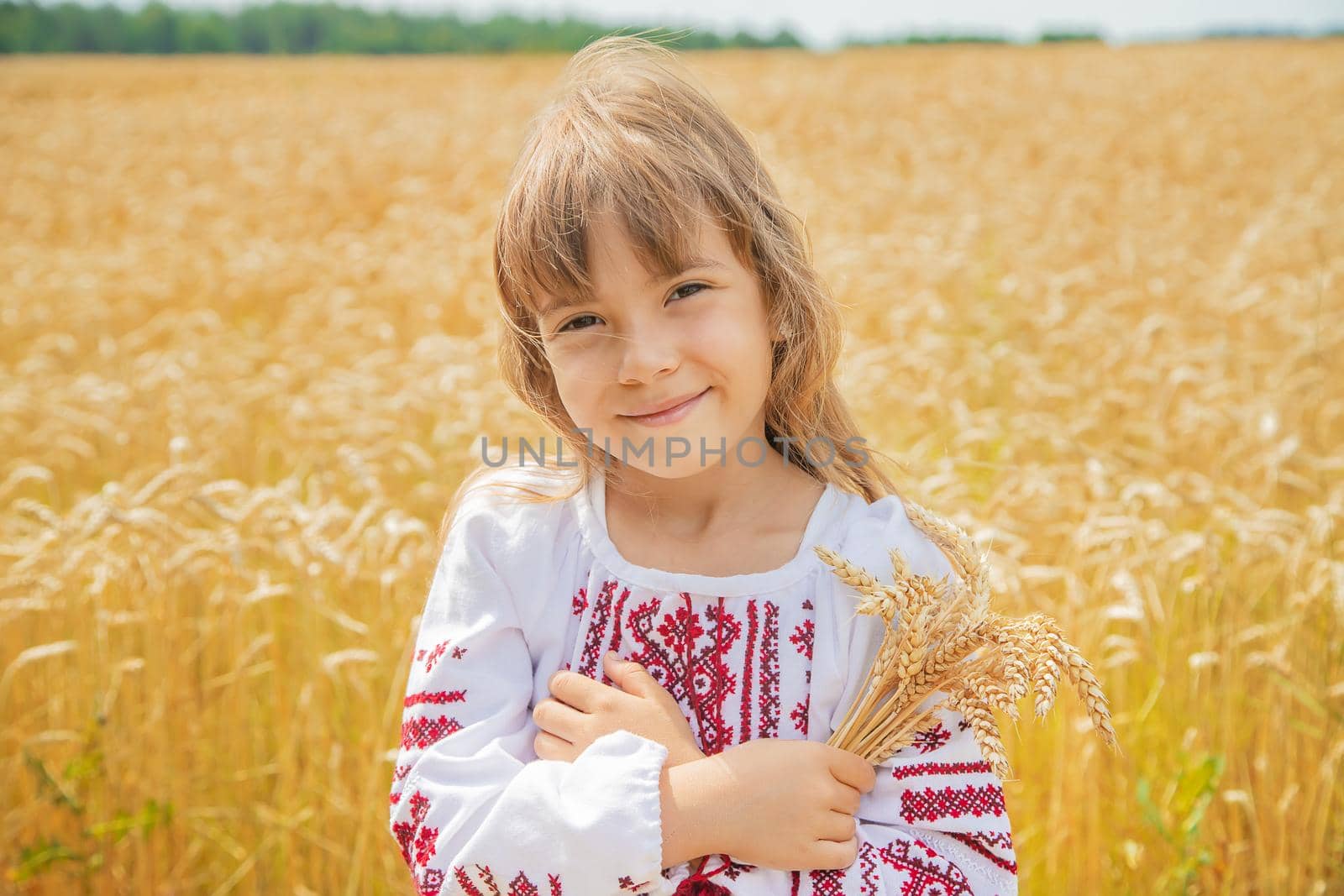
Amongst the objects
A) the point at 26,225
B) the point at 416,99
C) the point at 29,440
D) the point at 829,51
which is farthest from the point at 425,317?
the point at 829,51

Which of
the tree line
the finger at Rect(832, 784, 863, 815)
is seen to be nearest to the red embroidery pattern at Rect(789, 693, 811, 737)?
the finger at Rect(832, 784, 863, 815)

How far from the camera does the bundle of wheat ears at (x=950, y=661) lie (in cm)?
107

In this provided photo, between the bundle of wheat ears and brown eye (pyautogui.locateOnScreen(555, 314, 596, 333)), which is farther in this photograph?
brown eye (pyautogui.locateOnScreen(555, 314, 596, 333))

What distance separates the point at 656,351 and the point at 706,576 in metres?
0.33

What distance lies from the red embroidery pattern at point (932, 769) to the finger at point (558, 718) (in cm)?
39

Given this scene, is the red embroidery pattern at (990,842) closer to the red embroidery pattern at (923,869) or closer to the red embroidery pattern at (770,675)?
the red embroidery pattern at (923,869)

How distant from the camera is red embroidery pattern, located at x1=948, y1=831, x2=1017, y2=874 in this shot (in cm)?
126

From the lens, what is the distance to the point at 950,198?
31.3ft

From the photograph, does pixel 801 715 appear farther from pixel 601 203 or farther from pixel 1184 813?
pixel 1184 813

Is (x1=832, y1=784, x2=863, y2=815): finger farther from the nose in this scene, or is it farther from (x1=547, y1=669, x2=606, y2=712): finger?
the nose

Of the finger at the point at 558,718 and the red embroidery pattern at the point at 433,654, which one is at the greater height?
the red embroidery pattern at the point at 433,654

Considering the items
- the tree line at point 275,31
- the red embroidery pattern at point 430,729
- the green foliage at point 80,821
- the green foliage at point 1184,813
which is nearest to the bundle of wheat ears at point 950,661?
the red embroidery pattern at point 430,729

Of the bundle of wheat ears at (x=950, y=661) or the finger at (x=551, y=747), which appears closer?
the bundle of wheat ears at (x=950, y=661)

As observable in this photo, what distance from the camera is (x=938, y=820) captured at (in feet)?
4.11
